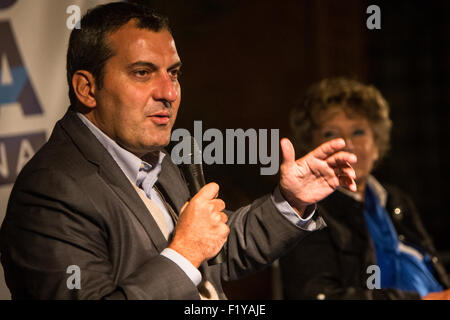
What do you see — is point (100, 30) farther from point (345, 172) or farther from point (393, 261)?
point (393, 261)

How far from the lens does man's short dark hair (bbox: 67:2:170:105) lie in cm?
128

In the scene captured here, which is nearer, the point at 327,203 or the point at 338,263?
the point at 338,263

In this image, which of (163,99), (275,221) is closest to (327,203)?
(275,221)

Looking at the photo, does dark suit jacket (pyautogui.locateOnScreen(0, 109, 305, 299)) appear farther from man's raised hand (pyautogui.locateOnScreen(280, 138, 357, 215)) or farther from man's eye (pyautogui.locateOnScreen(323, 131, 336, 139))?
man's eye (pyautogui.locateOnScreen(323, 131, 336, 139))


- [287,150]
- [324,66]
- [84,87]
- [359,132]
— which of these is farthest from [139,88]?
[324,66]

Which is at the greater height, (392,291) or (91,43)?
(91,43)

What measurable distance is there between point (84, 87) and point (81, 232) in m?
0.36

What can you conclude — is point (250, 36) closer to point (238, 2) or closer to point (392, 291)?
point (238, 2)

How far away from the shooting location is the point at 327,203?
6.97 feet

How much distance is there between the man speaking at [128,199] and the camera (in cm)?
115

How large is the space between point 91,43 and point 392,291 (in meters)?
1.26

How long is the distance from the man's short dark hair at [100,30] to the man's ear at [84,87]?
1 centimetres

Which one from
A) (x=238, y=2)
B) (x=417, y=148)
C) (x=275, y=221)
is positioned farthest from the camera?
(x=417, y=148)

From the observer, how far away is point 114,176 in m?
1.27
